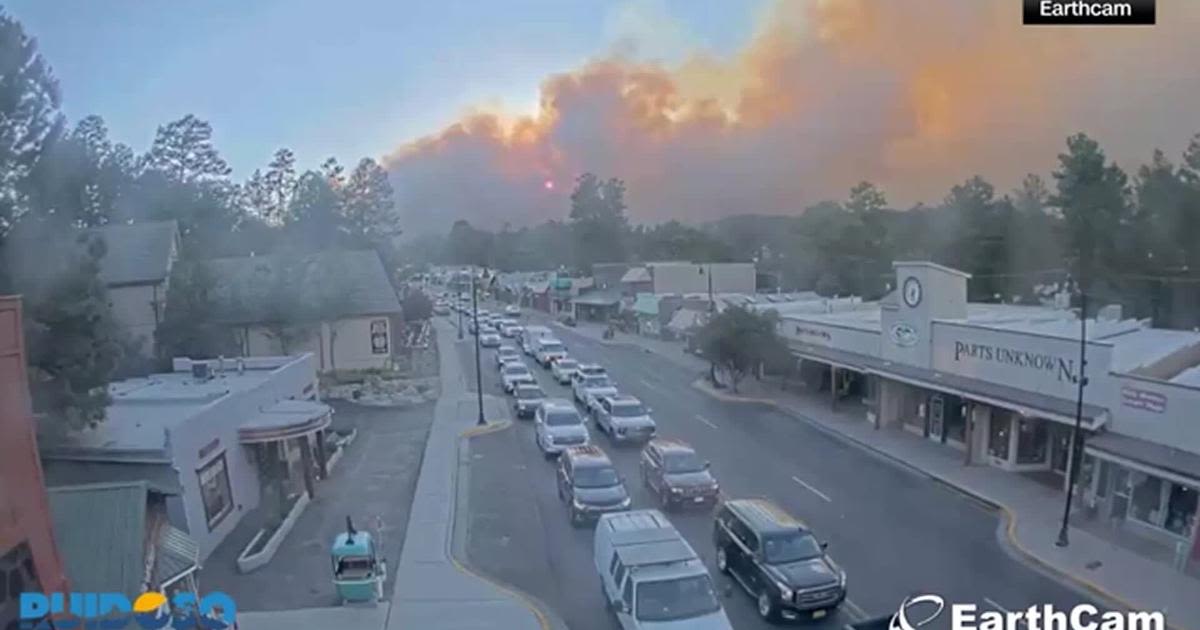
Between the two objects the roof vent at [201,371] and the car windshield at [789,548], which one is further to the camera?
the roof vent at [201,371]

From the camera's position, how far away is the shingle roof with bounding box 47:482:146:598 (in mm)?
6293

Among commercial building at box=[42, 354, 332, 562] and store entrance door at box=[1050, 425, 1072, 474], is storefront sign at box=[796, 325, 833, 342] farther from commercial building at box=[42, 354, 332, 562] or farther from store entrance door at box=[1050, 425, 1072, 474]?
commercial building at box=[42, 354, 332, 562]

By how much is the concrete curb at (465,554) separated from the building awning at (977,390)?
8.29 m

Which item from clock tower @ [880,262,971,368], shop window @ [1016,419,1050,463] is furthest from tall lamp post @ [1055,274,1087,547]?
clock tower @ [880,262,971,368]

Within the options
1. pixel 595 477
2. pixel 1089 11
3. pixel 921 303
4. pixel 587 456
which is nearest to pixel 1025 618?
pixel 1089 11

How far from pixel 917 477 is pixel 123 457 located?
1195 cm

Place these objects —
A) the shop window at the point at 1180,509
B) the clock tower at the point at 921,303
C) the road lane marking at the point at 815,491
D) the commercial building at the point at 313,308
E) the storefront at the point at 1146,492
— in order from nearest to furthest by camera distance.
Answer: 1. the storefront at the point at 1146,492
2. the shop window at the point at 1180,509
3. the road lane marking at the point at 815,491
4. the clock tower at the point at 921,303
5. the commercial building at the point at 313,308

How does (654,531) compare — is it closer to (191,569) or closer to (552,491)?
(191,569)

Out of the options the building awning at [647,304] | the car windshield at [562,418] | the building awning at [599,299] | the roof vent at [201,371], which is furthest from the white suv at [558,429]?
the building awning at [599,299]

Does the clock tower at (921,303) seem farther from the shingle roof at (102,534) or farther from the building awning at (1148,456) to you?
the shingle roof at (102,534)

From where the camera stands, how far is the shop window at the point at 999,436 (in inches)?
598

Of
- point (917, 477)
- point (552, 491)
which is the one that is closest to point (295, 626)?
point (552, 491)

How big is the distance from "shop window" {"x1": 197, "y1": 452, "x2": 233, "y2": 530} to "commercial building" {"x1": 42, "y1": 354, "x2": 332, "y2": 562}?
14 millimetres

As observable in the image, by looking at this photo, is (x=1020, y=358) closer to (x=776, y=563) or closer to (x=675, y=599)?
(x=776, y=563)
